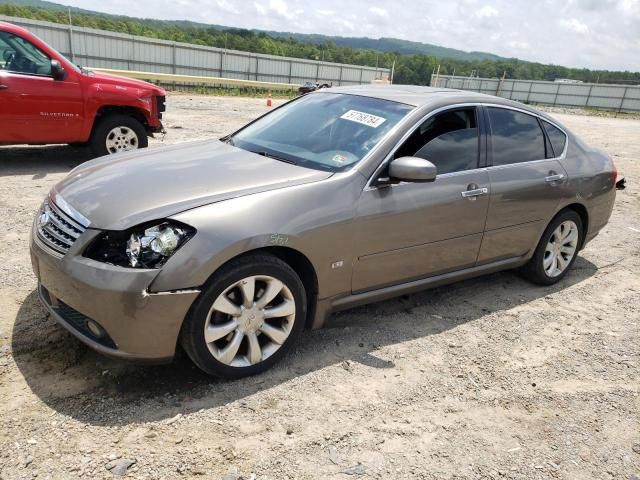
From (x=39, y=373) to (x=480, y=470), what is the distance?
7.85 feet

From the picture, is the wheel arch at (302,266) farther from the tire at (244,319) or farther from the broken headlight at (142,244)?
the broken headlight at (142,244)

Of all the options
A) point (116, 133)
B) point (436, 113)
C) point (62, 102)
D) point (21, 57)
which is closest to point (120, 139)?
point (116, 133)

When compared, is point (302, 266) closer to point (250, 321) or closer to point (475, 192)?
point (250, 321)

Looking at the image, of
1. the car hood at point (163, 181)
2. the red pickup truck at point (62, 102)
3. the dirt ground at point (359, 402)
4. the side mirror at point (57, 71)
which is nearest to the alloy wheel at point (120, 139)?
the red pickup truck at point (62, 102)

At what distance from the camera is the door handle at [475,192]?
381 cm

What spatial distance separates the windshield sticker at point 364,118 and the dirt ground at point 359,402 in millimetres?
1406

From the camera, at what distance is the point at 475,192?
386cm

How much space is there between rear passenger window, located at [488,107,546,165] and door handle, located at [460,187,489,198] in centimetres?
30

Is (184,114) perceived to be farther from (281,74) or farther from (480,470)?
(281,74)

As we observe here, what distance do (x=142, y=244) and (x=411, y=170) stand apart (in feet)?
5.38

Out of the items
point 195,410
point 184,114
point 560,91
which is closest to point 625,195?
point 195,410

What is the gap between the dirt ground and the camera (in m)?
2.49

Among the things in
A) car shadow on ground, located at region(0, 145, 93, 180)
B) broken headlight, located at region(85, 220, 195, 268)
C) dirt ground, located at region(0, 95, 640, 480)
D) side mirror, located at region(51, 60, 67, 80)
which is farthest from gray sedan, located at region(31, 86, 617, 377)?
car shadow on ground, located at region(0, 145, 93, 180)

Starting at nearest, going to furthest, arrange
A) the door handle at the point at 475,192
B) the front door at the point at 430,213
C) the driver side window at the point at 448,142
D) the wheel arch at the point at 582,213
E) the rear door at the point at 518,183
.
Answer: the front door at the point at 430,213, the driver side window at the point at 448,142, the door handle at the point at 475,192, the rear door at the point at 518,183, the wheel arch at the point at 582,213
